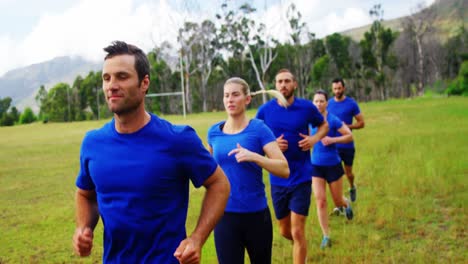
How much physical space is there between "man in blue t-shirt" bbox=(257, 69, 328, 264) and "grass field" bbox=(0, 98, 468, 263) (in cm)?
71

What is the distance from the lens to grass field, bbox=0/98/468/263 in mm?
5789

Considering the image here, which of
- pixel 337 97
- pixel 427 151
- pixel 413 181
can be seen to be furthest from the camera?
pixel 427 151

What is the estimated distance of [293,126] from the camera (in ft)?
17.4

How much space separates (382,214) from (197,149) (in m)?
5.55

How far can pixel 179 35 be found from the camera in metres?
63.2

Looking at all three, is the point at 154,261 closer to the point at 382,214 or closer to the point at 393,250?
the point at 393,250

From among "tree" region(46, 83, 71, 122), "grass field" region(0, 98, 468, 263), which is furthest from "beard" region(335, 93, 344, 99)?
"tree" region(46, 83, 71, 122)

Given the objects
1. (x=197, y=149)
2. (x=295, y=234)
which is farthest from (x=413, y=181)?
(x=197, y=149)

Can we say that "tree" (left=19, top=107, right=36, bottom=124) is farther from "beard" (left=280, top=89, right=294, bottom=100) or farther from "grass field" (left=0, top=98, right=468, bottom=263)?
"beard" (left=280, top=89, right=294, bottom=100)

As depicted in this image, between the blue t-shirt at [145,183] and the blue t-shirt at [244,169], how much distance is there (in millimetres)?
1474

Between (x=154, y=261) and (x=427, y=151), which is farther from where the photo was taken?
(x=427, y=151)

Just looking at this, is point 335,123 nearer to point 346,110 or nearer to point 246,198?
point 346,110

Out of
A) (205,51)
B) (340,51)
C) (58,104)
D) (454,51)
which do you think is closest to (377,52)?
(340,51)

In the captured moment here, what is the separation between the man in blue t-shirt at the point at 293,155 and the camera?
4910 millimetres
